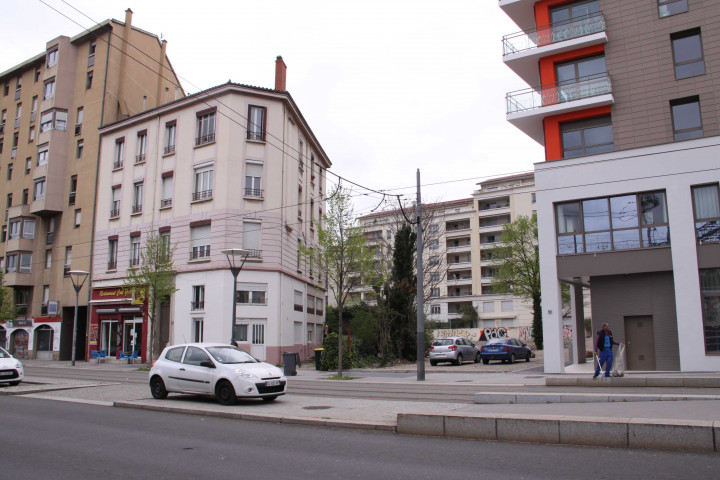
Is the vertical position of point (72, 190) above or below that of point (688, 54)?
below

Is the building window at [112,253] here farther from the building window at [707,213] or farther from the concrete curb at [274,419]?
the building window at [707,213]

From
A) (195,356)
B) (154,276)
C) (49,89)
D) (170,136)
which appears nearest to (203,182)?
(170,136)

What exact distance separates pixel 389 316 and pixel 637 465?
2416 centimetres

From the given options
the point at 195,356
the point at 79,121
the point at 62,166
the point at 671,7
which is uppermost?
the point at 79,121

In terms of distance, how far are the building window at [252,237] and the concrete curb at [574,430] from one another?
2343cm

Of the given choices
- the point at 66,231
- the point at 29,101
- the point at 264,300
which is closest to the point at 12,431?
the point at 264,300

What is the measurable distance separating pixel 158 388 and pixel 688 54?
2276cm

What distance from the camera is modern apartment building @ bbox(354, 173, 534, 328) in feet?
230

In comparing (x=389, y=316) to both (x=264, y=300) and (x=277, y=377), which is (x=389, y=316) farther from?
(x=277, y=377)

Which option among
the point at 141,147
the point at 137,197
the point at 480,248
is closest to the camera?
the point at 137,197

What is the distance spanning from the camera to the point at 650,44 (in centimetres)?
2253

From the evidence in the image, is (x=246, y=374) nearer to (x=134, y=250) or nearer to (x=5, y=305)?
(x=134, y=250)

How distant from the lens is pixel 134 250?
3538 cm

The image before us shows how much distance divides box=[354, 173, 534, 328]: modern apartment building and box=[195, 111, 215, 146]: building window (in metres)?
37.3
